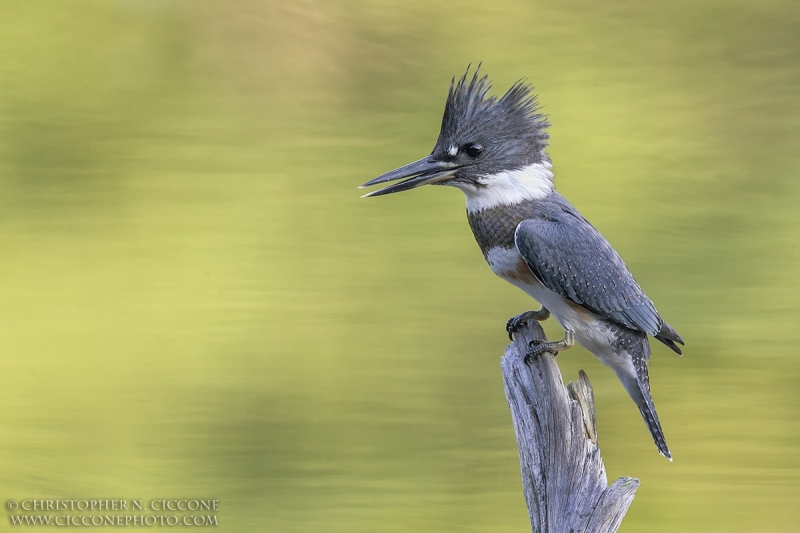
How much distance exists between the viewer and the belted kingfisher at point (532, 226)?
2.97 m

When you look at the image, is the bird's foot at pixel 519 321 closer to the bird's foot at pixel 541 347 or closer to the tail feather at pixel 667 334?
the bird's foot at pixel 541 347

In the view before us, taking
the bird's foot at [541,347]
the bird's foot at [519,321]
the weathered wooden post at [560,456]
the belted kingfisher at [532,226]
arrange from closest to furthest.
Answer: the weathered wooden post at [560,456] < the bird's foot at [541,347] < the belted kingfisher at [532,226] < the bird's foot at [519,321]

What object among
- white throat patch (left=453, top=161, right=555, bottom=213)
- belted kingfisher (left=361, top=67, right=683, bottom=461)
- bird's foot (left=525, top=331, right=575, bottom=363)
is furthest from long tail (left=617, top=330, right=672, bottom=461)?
white throat patch (left=453, top=161, right=555, bottom=213)

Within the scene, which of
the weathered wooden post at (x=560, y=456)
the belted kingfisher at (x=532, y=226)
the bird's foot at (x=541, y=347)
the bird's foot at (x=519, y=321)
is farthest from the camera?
the bird's foot at (x=519, y=321)

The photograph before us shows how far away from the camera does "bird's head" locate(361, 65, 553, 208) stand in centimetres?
305

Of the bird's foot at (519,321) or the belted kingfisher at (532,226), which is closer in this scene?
the belted kingfisher at (532,226)

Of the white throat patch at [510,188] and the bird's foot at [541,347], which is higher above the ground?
the white throat patch at [510,188]

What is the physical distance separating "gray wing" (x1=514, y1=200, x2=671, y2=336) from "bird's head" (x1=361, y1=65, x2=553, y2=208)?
0.39ft

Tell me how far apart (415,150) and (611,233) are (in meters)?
1.32

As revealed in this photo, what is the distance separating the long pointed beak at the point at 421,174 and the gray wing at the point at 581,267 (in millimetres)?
281

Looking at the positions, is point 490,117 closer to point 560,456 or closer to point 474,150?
point 474,150

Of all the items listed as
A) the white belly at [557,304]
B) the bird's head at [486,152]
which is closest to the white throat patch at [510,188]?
the bird's head at [486,152]

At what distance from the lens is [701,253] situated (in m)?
6.02

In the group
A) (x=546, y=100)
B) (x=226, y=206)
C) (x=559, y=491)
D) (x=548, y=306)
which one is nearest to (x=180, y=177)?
(x=226, y=206)
